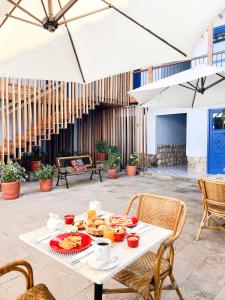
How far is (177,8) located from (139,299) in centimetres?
285

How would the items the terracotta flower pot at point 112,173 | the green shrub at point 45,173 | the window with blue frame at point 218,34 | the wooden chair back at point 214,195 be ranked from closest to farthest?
1. the wooden chair back at point 214,195
2. the green shrub at point 45,173
3. the terracotta flower pot at point 112,173
4. the window with blue frame at point 218,34

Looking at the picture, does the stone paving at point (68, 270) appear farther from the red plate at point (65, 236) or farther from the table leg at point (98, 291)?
the red plate at point (65, 236)

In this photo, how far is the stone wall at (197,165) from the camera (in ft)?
29.9

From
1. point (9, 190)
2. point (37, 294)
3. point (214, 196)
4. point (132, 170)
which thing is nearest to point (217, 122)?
point (132, 170)

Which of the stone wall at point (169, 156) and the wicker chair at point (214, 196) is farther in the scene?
the stone wall at point (169, 156)

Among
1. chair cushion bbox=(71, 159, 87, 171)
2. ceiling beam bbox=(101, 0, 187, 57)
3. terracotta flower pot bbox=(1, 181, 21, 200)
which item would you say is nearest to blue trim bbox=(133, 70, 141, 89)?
chair cushion bbox=(71, 159, 87, 171)

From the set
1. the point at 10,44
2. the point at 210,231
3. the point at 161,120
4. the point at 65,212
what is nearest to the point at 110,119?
the point at 161,120

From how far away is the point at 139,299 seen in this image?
2475 millimetres

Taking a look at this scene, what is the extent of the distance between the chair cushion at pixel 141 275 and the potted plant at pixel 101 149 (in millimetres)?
7799

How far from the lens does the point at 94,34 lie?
2.94m

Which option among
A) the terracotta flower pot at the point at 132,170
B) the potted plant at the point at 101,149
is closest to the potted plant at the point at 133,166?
the terracotta flower pot at the point at 132,170

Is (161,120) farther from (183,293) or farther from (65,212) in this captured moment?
(183,293)

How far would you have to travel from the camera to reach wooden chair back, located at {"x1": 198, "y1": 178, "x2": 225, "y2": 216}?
3595 millimetres

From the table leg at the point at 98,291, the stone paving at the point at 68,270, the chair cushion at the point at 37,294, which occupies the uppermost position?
the chair cushion at the point at 37,294
